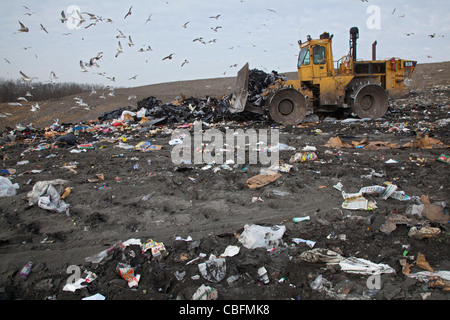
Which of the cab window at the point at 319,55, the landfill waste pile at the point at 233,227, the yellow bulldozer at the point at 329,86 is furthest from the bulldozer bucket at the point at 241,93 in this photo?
the landfill waste pile at the point at 233,227

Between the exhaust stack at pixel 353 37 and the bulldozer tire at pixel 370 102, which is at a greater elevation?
the exhaust stack at pixel 353 37

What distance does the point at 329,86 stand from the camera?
8328 millimetres

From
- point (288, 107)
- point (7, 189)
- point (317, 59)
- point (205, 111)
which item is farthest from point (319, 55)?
point (7, 189)

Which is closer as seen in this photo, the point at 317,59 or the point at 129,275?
the point at 129,275

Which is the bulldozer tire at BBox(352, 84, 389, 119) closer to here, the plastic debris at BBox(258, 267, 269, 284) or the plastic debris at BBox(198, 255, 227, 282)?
the plastic debris at BBox(258, 267, 269, 284)

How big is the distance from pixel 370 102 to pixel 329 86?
140 centimetres

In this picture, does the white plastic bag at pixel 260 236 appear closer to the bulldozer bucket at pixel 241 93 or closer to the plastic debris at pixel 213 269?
the plastic debris at pixel 213 269

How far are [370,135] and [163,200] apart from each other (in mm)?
5122

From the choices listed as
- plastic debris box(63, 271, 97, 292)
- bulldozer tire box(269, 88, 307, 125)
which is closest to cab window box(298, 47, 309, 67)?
bulldozer tire box(269, 88, 307, 125)

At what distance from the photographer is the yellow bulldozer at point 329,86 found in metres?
8.14

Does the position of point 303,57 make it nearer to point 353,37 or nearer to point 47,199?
point 353,37

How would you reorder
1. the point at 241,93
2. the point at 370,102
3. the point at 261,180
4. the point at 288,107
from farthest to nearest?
1. the point at 241,93
2. the point at 370,102
3. the point at 288,107
4. the point at 261,180

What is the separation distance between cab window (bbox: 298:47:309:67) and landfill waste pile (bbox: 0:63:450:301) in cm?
442

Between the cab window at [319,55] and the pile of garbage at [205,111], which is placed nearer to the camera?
the cab window at [319,55]
